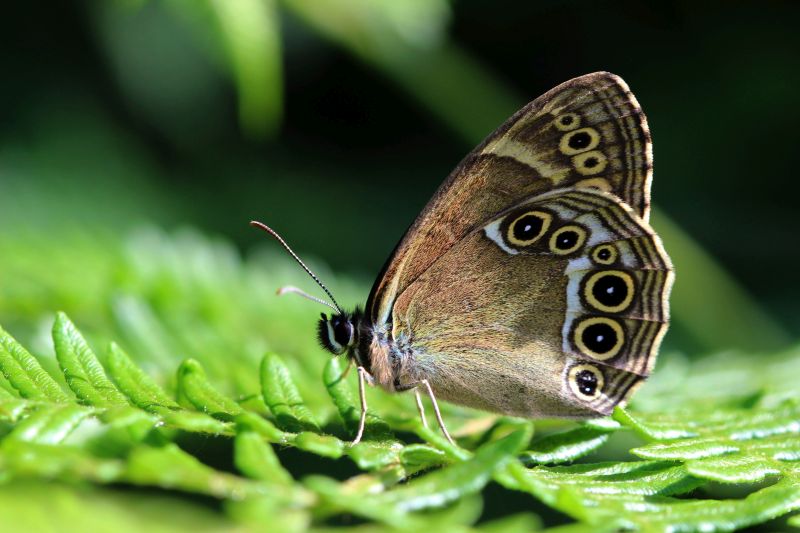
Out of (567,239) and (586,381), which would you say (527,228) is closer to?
(567,239)

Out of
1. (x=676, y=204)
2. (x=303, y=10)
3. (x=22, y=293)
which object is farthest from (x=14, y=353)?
(x=676, y=204)

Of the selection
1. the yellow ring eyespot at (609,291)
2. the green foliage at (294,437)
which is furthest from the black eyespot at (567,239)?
the green foliage at (294,437)

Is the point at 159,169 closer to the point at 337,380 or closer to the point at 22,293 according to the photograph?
the point at 22,293

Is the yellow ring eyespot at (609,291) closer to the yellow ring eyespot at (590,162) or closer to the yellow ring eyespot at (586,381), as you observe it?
the yellow ring eyespot at (586,381)

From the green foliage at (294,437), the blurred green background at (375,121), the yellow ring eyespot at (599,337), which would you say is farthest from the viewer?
A: the blurred green background at (375,121)

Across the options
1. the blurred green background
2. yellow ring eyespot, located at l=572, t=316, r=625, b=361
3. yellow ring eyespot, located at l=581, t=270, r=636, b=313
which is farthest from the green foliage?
the blurred green background

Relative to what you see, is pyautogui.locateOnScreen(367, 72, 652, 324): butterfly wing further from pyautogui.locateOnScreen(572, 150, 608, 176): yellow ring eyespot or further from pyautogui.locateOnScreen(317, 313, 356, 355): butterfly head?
pyautogui.locateOnScreen(317, 313, 356, 355): butterfly head
